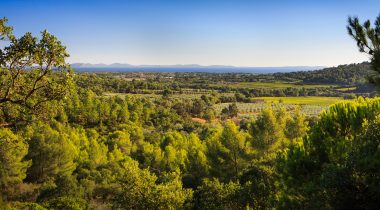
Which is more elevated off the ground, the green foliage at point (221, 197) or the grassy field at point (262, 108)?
the green foliage at point (221, 197)

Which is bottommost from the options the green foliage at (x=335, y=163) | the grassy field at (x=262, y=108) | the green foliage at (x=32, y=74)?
the grassy field at (x=262, y=108)

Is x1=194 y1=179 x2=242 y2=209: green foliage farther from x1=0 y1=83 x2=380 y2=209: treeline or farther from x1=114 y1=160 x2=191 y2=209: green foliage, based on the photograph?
x1=114 y1=160 x2=191 y2=209: green foliage

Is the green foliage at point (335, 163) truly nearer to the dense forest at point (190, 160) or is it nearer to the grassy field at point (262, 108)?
the dense forest at point (190, 160)

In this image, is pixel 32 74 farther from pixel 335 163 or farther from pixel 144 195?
pixel 335 163

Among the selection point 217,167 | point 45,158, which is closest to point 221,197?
point 217,167

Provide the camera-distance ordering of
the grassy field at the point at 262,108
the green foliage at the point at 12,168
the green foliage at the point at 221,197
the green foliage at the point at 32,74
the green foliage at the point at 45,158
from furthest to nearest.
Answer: the grassy field at the point at 262,108, the green foliage at the point at 45,158, the green foliage at the point at 12,168, the green foliage at the point at 221,197, the green foliage at the point at 32,74

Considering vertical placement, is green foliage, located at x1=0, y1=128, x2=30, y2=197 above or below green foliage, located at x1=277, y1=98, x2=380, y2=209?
below

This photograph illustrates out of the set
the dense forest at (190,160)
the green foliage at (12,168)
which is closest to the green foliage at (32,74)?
the dense forest at (190,160)

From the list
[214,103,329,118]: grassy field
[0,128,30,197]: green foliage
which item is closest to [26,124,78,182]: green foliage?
[0,128,30,197]: green foliage
